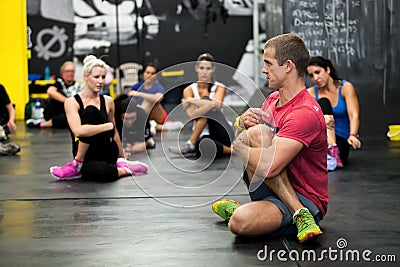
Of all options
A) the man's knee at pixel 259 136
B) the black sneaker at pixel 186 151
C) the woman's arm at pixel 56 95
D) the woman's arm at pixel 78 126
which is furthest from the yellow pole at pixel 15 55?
the man's knee at pixel 259 136

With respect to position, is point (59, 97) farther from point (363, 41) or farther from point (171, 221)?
point (171, 221)

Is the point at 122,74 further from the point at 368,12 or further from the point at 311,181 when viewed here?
the point at 311,181

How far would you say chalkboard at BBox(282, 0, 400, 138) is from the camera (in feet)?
24.6

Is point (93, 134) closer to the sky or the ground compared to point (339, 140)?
closer to the sky

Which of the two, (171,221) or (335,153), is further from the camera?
(335,153)

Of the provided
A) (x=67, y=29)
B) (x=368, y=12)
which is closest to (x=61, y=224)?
(x=368, y=12)

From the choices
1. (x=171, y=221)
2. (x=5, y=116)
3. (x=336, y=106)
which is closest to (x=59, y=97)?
(x=5, y=116)

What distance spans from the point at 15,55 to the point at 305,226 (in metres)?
8.10

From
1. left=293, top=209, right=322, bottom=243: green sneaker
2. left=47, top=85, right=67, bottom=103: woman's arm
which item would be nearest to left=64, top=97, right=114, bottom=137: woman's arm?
left=293, top=209, right=322, bottom=243: green sneaker

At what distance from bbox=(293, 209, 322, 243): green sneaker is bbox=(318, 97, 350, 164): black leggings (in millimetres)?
2358

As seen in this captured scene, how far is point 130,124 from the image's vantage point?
595 cm

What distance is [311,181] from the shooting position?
329 cm

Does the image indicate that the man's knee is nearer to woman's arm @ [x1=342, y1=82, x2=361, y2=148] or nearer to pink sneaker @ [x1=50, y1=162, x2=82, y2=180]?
pink sneaker @ [x1=50, y1=162, x2=82, y2=180]

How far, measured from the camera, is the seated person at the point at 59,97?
8914 millimetres
